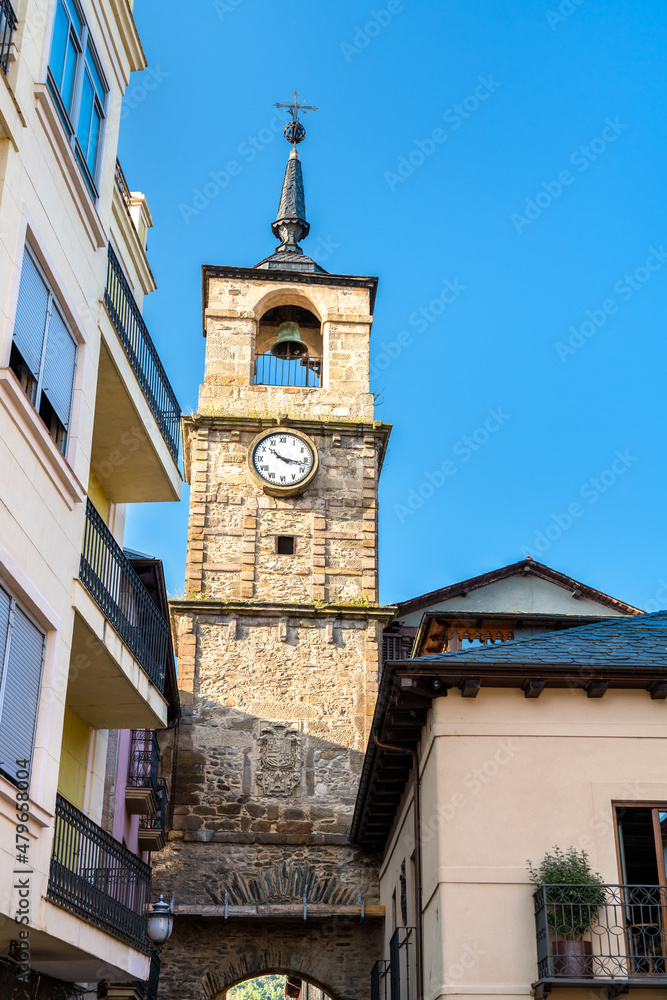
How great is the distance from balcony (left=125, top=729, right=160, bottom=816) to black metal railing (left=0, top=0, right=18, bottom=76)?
1245cm

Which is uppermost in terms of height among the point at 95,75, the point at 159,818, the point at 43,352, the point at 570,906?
the point at 95,75

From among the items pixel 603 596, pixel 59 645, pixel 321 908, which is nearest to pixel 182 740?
pixel 321 908

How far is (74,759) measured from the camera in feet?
44.7

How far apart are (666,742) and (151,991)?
11.9m

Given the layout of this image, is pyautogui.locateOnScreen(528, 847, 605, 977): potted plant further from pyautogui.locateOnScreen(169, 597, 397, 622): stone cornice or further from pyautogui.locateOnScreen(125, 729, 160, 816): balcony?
pyautogui.locateOnScreen(169, 597, 397, 622): stone cornice

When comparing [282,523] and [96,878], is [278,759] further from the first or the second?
[96,878]

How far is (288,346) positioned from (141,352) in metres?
16.3

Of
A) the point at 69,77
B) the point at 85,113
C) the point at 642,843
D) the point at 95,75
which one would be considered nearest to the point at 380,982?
the point at 642,843

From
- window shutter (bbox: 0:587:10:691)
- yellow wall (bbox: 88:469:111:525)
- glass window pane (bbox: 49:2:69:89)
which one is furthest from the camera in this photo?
yellow wall (bbox: 88:469:111:525)

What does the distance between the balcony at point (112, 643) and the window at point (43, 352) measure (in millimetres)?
1365

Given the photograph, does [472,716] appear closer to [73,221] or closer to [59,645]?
[59,645]

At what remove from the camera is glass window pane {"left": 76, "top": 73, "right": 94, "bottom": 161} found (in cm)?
1168

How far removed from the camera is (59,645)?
1042 centimetres

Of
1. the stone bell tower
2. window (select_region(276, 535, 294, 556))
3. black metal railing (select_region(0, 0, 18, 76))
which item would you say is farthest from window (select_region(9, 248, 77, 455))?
window (select_region(276, 535, 294, 556))
